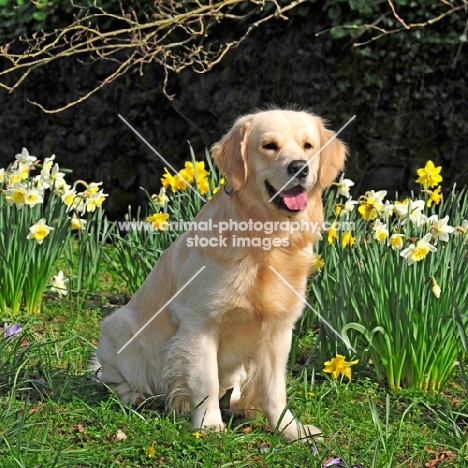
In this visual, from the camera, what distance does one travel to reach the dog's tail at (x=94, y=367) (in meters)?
3.69

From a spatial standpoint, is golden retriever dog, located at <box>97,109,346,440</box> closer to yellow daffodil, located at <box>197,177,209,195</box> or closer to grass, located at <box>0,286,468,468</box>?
grass, located at <box>0,286,468,468</box>

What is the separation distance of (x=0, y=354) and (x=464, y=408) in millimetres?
1969

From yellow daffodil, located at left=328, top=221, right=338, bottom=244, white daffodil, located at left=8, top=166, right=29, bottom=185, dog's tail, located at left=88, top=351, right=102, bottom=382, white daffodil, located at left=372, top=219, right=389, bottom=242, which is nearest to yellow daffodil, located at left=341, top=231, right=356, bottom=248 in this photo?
yellow daffodil, located at left=328, top=221, right=338, bottom=244

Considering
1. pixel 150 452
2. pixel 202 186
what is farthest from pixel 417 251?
pixel 202 186

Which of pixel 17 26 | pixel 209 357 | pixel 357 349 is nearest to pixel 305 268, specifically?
pixel 209 357

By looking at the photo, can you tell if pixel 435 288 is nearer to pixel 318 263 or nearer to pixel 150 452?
pixel 318 263

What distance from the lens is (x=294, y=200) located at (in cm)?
314

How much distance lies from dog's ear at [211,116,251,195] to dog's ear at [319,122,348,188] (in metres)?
0.33

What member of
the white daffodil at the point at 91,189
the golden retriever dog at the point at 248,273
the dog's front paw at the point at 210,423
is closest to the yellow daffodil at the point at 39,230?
the white daffodil at the point at 91,189

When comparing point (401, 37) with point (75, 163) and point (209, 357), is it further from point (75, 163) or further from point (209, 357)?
point (209, 357)

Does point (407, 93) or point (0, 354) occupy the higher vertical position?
point (407, 93)

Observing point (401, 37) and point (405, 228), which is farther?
point (401, 37)

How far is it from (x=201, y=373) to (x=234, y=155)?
2.90 ft

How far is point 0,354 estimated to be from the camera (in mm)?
3406
